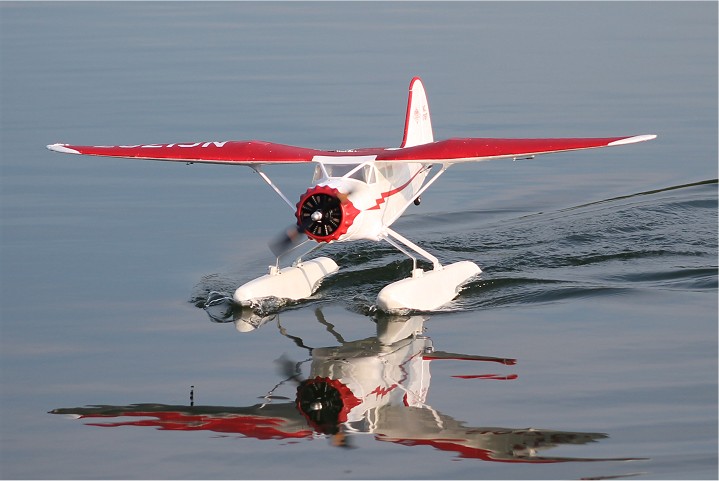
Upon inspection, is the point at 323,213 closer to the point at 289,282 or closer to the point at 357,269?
the point at 289,282

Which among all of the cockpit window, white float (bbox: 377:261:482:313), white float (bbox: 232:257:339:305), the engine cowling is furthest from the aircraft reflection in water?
the cockpit window

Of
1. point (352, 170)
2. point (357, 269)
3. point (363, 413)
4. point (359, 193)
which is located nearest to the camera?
point (363, 413)

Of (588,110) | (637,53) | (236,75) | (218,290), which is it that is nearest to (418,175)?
(218,290)

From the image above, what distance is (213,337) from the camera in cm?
1368

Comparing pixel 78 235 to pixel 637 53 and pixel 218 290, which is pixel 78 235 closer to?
pixel 218 290

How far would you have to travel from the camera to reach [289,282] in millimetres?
15180

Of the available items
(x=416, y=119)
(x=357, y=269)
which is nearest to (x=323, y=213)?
(x=357, y=269)

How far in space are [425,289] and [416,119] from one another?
400 centimetres

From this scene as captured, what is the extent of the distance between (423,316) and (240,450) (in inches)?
177

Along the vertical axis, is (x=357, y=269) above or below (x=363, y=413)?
above

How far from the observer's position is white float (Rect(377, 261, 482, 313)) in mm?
14250

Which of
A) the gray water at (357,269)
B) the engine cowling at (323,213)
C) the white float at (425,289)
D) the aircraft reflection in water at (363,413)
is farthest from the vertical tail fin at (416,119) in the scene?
the aircraft reflection in water at (363,413)

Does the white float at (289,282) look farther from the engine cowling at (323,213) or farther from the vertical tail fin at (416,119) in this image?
the vertical tail fin at (416,119)

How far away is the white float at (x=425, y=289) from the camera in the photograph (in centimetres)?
1425
